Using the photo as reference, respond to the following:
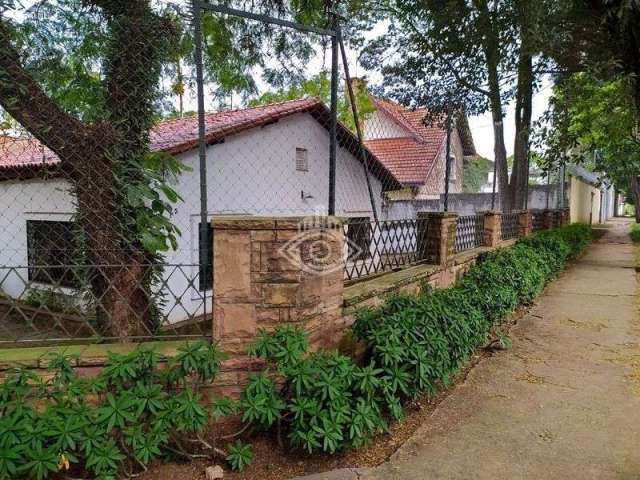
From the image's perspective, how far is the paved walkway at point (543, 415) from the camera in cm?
257

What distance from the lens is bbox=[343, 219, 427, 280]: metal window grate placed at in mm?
4133

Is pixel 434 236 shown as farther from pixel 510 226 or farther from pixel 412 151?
pixel 412 151

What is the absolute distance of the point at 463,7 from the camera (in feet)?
22.0

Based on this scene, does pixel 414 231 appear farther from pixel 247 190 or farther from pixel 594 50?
pixel 594 50

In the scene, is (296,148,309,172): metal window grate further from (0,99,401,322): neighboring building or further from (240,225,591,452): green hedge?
(240,225,591,452): green hedge

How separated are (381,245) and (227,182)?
3572 mm

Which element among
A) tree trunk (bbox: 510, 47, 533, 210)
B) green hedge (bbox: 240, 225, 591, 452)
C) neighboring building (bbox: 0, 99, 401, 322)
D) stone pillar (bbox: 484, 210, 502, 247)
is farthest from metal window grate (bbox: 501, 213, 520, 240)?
green hedge (bbox: 240, 225, 591, 452)

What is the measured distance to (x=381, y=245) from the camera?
15.4 feet

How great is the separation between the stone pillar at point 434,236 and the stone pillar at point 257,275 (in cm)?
269

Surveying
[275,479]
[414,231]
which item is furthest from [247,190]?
[275,479]

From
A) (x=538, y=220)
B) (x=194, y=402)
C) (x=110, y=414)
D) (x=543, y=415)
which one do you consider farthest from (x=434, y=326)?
(x=538, y=220)

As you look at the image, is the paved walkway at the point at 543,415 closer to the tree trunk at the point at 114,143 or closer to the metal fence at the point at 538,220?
the tree trunk at the point at 114,143

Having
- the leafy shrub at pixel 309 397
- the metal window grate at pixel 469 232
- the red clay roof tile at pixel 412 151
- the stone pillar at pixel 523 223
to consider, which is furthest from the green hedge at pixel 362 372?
the red clay roof tile at pixel 412 151

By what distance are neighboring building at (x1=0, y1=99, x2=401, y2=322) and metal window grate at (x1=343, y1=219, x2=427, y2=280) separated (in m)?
1.67
